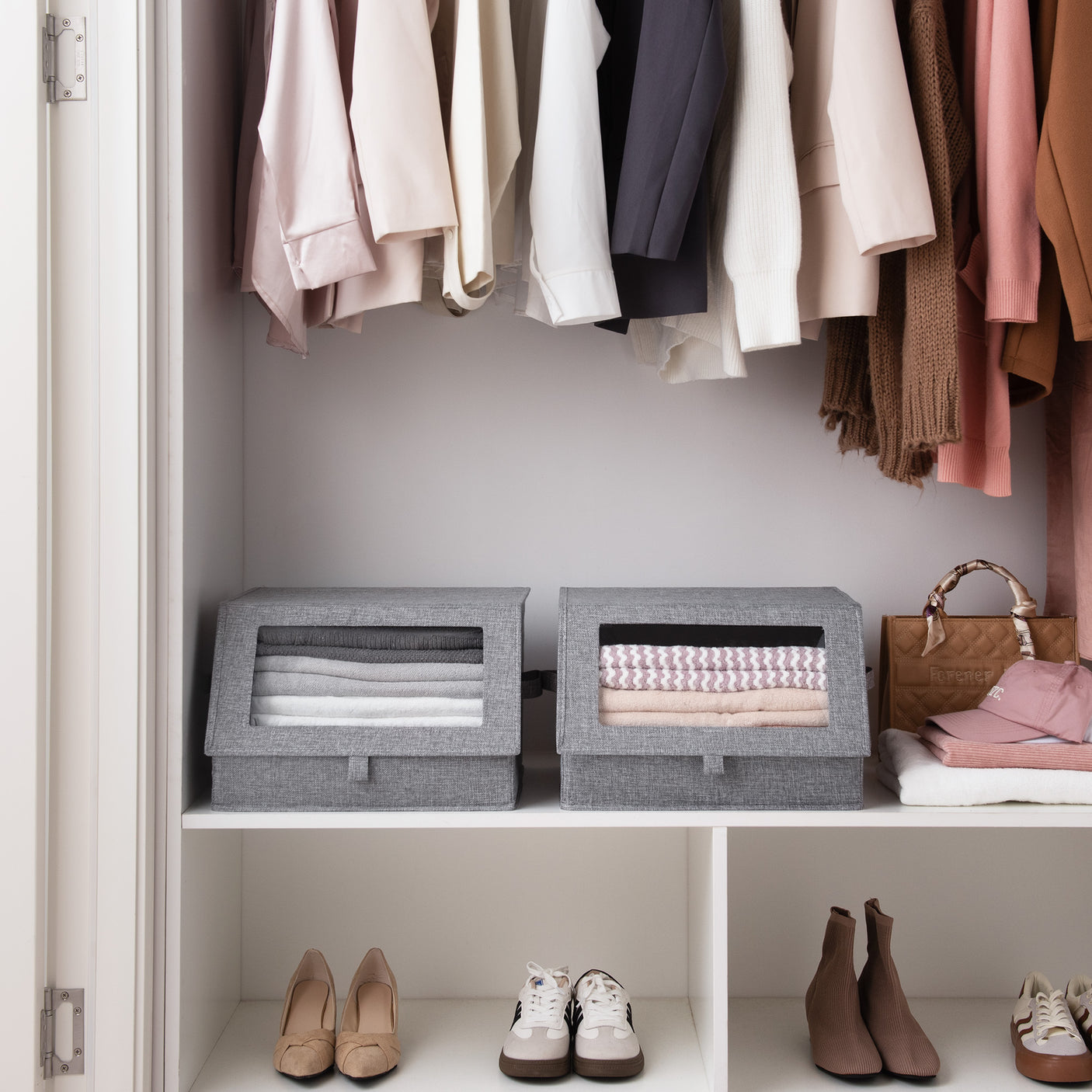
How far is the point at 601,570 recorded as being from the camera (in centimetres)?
166

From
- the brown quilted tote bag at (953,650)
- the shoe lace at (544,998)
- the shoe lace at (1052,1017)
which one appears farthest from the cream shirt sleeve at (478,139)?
the shoe lace at (1052,1017)

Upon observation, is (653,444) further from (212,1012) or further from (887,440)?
(212,1012)

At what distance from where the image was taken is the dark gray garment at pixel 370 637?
4.35 ft

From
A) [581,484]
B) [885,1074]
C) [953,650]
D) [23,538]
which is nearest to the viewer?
[23,538]

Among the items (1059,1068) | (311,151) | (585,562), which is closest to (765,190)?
(311,151)

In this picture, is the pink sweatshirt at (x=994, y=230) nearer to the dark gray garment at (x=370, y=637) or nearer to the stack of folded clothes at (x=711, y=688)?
the stack of folded clothes at (x=711, y=688)

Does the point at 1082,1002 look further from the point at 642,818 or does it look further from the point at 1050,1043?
the point at 642,818

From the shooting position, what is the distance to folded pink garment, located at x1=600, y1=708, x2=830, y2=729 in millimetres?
1257

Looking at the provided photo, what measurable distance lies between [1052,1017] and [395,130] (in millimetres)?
1514

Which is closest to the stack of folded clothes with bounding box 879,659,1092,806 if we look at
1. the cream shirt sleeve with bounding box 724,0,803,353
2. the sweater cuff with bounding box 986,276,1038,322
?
the sweater cuff with bounding box 986,276,1038,322

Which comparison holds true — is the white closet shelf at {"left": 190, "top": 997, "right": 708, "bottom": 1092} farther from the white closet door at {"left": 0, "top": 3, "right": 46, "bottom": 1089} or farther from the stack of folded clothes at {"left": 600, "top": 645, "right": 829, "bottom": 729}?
the stack of folded clothes at {"left": 600, "top": 645, "right": 829, "bottom": 729}

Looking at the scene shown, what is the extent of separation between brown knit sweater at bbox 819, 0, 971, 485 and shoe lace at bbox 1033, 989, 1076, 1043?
0.79 meters

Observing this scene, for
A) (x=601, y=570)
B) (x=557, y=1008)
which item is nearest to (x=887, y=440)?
(x=601, y=570)

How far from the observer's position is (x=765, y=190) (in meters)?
1.22
